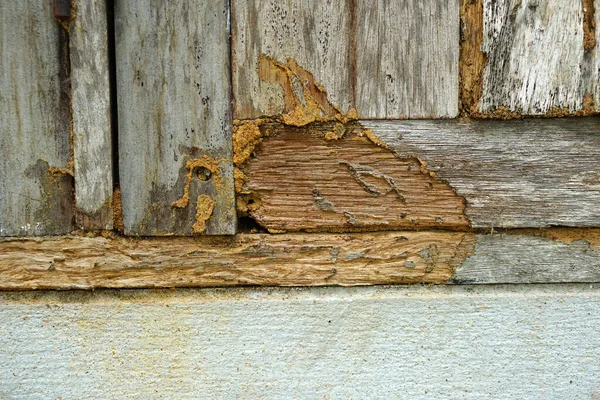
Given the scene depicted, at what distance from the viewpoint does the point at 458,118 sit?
3.75ft

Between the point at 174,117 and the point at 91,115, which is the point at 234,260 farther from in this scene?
the point at 91,115

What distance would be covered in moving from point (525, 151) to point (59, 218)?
1251 mm

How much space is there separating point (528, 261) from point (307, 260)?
1.98 ft

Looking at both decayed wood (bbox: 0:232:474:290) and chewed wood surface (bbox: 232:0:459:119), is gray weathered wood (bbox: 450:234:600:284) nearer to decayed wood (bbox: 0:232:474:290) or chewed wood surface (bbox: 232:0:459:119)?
decayed wood (bbox: 0:232:474:290)

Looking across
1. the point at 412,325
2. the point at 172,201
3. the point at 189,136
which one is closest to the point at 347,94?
the point at 189,136

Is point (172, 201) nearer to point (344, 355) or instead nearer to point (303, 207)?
point (303, 207)

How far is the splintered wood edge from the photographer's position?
1.15m

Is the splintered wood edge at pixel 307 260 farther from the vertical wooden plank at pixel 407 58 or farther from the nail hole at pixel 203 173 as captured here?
the vertical wooden plank at pixel 407 58

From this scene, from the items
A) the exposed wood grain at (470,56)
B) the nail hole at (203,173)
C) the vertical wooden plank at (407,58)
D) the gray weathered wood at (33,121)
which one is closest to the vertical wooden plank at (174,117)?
the nail hole at (203,173)

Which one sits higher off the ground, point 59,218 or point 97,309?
point 59,218

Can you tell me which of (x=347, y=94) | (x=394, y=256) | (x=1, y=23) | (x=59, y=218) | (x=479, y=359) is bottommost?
(x=479, y=359)

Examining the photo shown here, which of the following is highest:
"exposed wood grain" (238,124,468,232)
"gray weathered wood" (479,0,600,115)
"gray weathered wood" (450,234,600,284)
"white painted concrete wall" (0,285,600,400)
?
"gray weathered wood" (479,0,600,115)

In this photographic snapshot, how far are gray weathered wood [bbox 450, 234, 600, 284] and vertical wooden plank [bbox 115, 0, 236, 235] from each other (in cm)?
68

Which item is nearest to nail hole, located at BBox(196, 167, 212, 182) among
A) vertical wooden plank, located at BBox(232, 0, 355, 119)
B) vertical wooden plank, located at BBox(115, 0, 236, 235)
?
vertical wooden plank, located at BBox(115, 0, 236, 235)
